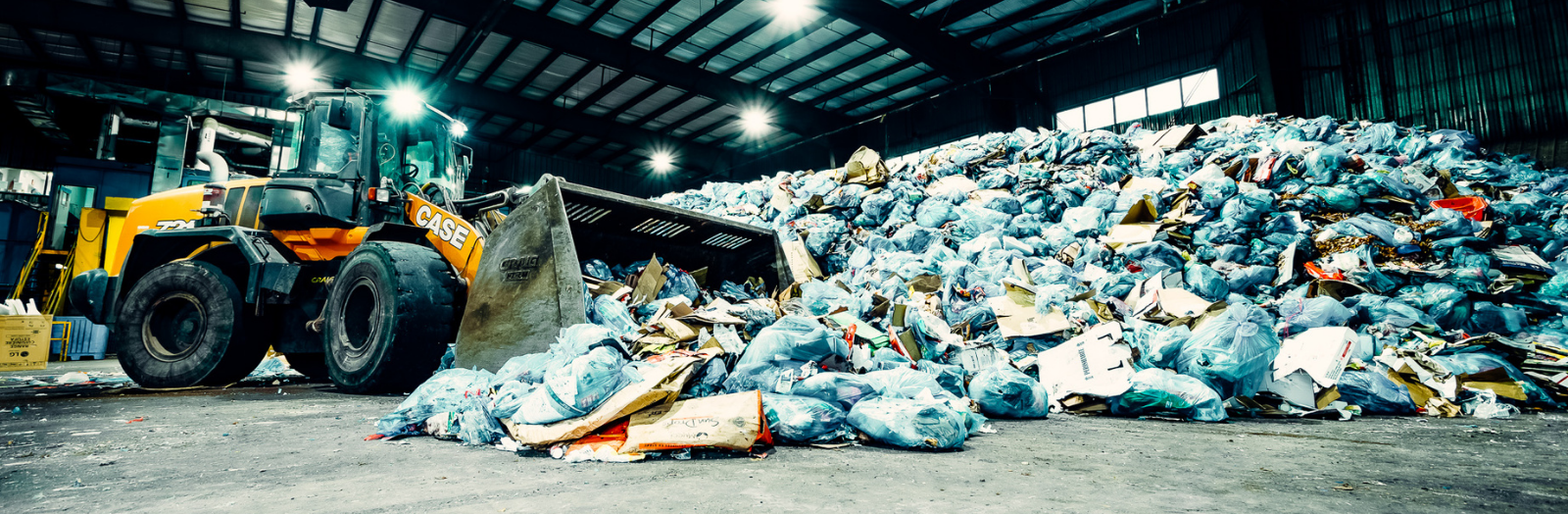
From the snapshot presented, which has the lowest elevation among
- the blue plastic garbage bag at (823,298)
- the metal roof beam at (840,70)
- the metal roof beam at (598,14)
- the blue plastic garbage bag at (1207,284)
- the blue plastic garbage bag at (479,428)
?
the blue plastic garbage bag at (479,428)

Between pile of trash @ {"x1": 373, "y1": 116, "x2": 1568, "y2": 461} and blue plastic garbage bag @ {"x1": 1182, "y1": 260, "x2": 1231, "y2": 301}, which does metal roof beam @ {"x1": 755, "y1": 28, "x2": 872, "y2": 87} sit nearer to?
pile of trash @ {"x1": 373, "y1": 116, "x2": 1568, "y2": 461}

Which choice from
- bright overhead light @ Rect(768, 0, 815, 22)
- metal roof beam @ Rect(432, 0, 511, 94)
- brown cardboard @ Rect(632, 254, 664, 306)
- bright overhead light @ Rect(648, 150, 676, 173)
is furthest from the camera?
bright overhead light @ Rect(648, 150, 676, 173)

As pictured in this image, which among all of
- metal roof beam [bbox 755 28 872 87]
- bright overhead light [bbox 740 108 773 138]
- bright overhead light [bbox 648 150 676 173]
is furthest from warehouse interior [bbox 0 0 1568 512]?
bright overhead light [bbox 648 150 676 173]

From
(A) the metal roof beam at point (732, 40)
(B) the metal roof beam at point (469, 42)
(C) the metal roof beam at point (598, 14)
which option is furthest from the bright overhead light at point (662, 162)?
(C) the metal roof beam at point (598, 14)

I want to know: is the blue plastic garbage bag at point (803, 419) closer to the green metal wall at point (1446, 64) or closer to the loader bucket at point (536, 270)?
the loader bucket at point (536, 270)

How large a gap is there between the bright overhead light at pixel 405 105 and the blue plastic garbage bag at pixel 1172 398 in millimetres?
4475

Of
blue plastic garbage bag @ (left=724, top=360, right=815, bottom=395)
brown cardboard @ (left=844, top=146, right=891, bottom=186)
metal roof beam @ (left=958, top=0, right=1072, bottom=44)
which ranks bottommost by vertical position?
blue plastic garbage bag @ (left=724, top=360, right=815, bottom=395)

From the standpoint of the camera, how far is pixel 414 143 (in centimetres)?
437

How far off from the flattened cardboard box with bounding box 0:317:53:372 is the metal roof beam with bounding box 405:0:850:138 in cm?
581

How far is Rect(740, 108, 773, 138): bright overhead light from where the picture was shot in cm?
1455

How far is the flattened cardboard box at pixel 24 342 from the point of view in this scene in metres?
6.88

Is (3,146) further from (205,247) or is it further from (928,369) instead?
(928,369)

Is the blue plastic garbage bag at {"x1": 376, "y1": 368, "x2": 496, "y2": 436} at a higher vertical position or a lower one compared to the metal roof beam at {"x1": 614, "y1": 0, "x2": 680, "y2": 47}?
lower

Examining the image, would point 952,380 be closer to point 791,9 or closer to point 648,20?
point 791,9
